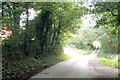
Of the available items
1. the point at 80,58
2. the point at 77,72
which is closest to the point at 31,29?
the point at 77,72

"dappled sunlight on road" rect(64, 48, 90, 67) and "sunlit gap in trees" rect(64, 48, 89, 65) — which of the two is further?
"sunlit gap in trees" rect(64, 48, 89, 65)

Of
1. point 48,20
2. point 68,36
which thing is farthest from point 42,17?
point 68,36

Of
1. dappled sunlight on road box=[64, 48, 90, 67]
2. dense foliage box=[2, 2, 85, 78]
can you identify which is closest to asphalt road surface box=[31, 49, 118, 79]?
dense foliage box=[2, 2, 85, 78]

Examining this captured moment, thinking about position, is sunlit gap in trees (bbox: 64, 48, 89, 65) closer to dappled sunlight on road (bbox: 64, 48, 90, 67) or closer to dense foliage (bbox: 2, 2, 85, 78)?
dappled sunlight on road (bbox: 64, 48, 90, 67)

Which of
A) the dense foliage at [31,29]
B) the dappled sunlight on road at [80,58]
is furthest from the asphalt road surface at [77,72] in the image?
the dappled sunlight on road at [80,58]

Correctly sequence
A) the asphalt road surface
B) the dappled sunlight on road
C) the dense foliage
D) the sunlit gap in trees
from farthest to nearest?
the sunlit gap in trees
the dappled sunlight on road
the asphalt road surface
the dense foliage

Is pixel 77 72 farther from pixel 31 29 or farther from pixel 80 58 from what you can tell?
pixel 80 58

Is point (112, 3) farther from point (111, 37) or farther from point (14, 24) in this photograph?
point (111, 37)

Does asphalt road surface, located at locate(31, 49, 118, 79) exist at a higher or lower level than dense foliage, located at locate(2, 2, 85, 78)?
lower

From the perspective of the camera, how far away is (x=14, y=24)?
27.2 ft

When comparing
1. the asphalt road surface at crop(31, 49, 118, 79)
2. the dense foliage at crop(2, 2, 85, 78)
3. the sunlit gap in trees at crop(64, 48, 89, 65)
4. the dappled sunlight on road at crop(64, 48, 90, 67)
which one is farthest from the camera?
the sunlit gap in trees at crop(64, 48, 89, 65)

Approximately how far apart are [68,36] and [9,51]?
40.6 feet

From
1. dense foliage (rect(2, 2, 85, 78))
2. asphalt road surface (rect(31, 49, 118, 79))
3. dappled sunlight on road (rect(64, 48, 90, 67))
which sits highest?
dense foliage (rect(2, 2, 85, 78))

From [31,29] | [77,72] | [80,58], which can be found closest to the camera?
[77,72]
